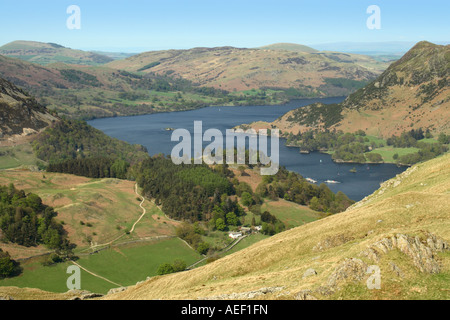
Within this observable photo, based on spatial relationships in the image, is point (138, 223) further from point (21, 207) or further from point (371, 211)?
point (371, 211)

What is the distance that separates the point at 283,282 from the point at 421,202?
27993 mm

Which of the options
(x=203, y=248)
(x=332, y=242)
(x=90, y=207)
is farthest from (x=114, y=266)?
(x=332, y=242)

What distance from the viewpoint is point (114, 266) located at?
10269 centimetres

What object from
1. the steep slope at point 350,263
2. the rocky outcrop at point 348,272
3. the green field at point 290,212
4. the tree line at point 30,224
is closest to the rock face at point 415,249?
the steep slope at point 350,263

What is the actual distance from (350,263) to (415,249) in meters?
Answer: 6.81

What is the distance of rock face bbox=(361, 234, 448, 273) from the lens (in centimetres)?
3503

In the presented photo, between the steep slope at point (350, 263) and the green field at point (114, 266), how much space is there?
36692 millimetres

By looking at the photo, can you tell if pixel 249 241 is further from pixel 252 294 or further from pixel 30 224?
pixel 252 294

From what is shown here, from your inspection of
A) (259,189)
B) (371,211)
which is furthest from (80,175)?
(371,211)

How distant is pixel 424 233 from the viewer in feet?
A: 131

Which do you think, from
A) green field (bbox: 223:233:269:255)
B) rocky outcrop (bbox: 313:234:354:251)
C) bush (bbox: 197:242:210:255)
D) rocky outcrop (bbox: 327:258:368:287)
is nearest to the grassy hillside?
bush (bbox: 197:242:210:255)

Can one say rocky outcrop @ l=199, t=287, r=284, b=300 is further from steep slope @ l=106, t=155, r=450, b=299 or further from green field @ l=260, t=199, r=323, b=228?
green field @ l=260, t=199, r=323, b=228

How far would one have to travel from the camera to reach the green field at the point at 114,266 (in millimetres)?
91250

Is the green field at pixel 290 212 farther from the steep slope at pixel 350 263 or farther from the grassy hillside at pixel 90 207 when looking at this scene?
the steep slope at pixel 350 263
